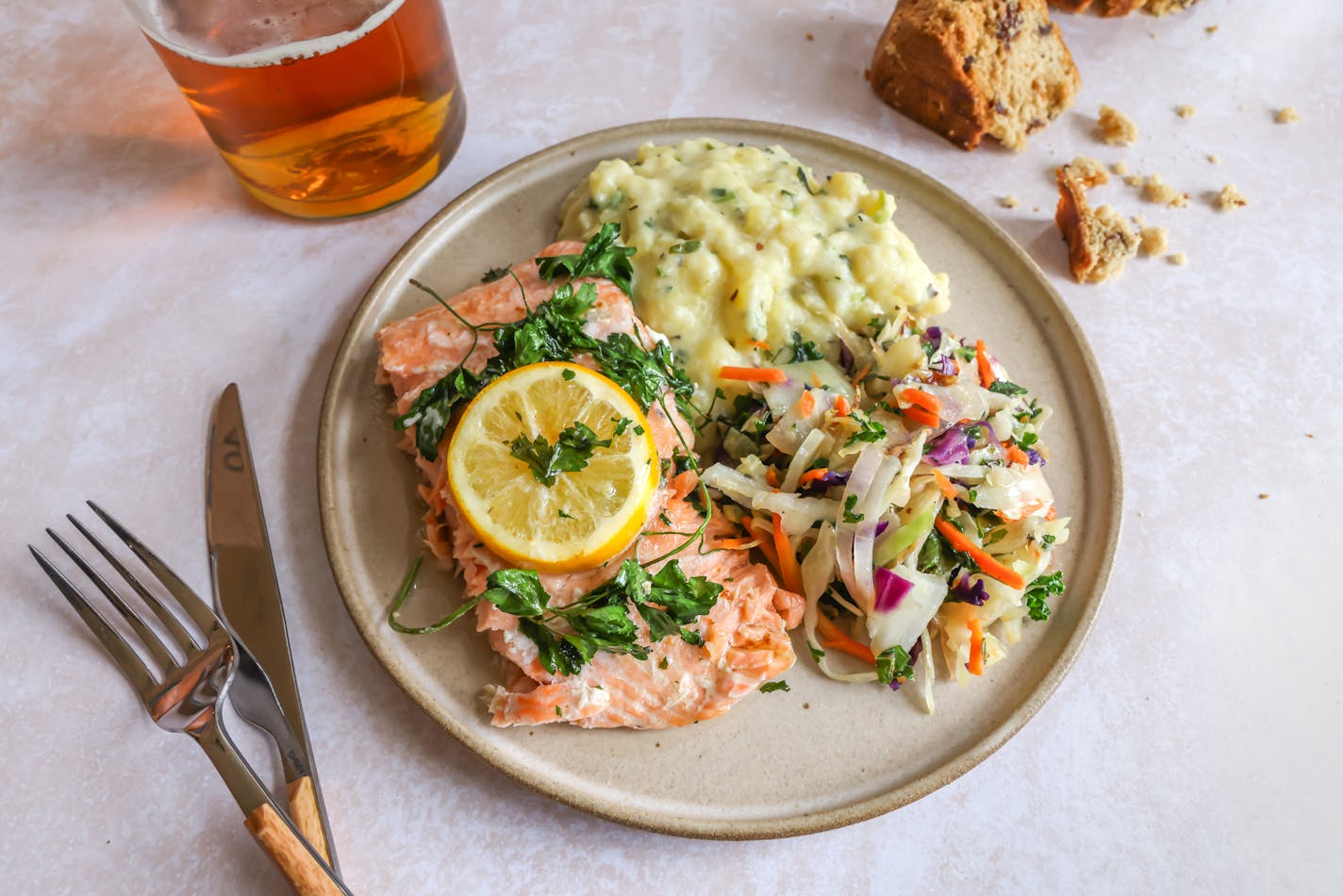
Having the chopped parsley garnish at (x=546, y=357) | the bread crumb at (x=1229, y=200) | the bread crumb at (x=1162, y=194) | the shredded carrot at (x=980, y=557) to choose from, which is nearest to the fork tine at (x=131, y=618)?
the chopped parsley garnish at (x=546, y=357)

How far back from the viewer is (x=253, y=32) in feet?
7.02

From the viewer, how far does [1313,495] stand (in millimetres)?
2570

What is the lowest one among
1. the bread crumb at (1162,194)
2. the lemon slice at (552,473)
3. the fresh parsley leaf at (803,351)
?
the bread crumb at (1162,194)

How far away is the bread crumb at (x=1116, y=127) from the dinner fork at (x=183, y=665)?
2840 millimetres

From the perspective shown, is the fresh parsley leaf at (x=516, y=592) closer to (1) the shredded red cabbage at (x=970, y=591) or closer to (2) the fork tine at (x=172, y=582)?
(2) the fork tine at (x=172, y=582)

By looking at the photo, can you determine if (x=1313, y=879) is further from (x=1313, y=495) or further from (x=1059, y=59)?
(x=1059, y=59)

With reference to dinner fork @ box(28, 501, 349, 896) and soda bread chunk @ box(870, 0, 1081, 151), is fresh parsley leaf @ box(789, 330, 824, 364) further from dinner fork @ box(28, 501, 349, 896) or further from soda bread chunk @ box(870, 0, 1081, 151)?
dinner fork @ box(28, 501, 349, 896)

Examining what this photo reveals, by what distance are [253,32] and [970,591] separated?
1.97m

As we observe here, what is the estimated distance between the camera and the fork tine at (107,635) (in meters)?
2.07

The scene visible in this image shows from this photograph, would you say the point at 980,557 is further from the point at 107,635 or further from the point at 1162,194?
the point at 107,635

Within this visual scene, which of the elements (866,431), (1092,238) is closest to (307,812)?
(866,431)

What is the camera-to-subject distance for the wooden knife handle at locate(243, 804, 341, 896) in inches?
72.3

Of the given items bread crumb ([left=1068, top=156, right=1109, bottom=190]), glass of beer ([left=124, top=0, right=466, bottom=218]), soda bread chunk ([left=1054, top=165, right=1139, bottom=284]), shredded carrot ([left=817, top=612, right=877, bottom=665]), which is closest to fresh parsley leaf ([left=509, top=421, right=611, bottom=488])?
shredded carrot ([left=817, top=612, right=877, bottom=665])

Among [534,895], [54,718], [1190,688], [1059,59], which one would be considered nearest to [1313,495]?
[1190,688]
